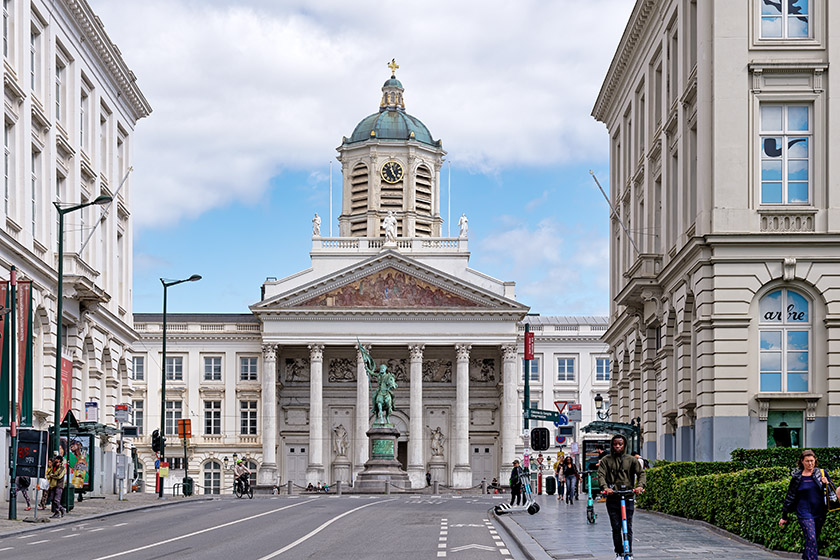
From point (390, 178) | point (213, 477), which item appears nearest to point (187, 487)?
point (213, 477)

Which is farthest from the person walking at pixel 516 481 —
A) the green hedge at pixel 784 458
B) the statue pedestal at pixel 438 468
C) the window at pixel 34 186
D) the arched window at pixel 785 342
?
the statue pedestal at pixel 438 468

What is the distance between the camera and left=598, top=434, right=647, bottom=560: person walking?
2242 cm

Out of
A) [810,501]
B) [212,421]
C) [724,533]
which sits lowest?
[212,421]

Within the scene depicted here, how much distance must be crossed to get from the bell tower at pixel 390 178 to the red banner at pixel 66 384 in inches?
2634

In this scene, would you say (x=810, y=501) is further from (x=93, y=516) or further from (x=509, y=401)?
(x=509, y=401)

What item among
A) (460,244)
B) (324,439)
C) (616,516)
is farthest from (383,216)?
(616,516)

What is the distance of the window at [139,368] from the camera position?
120312mm

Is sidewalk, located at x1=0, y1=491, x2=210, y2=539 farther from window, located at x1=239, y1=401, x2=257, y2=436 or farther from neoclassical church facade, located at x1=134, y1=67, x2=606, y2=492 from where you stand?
window, located at x1=239, y1=401, x2=257, y2=436

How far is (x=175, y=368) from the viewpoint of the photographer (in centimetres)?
11981

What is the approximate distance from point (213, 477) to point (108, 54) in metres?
60.6

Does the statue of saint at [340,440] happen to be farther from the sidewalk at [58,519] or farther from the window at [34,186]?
the window at [34,186]

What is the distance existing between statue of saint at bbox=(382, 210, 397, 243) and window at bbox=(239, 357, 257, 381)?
1480 cm

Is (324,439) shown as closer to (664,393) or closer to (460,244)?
(460,244)

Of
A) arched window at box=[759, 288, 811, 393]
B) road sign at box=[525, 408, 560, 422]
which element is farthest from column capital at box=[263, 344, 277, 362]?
arched window at box=[759, 288, 811, 393]
